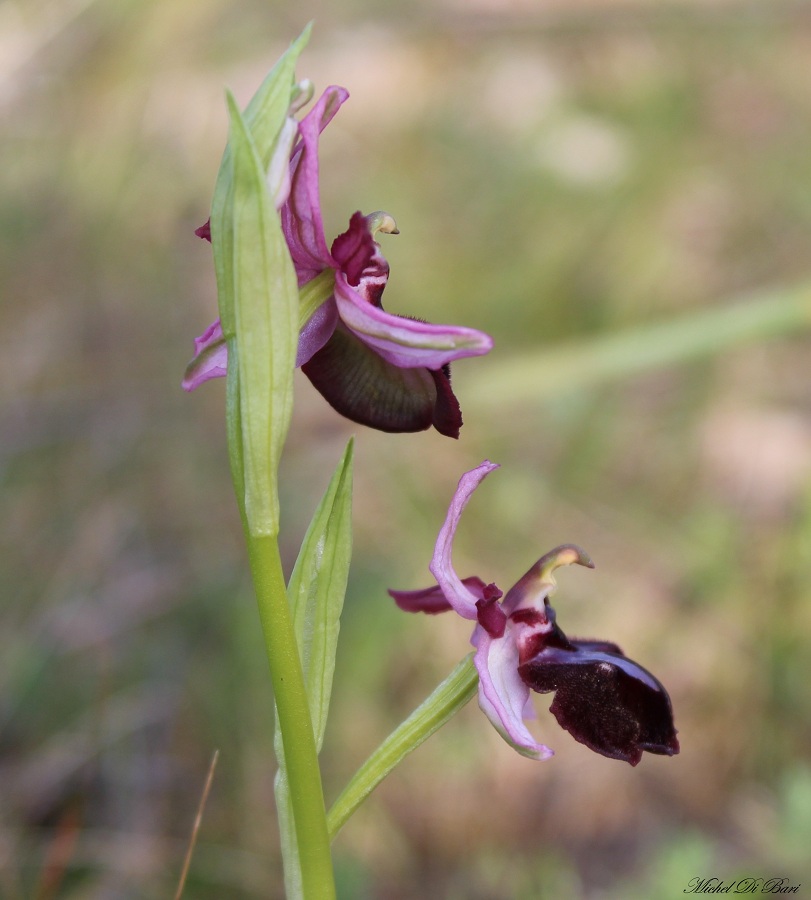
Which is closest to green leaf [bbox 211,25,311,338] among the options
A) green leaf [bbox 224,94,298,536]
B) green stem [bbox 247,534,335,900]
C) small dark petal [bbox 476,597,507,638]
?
green leaf [bbox 224,94,298,536]

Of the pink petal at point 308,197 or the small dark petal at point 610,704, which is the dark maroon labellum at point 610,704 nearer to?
the small dark petal at point 610,704

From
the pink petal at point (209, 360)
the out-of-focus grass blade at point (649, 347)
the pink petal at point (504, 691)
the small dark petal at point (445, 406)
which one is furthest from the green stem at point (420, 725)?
the out-of-focus grass blade at point (649, 347)

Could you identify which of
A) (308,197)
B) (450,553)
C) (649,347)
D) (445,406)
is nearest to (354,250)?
(308,197)

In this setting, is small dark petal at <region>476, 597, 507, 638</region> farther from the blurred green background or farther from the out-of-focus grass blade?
the out-of-focus grass blade

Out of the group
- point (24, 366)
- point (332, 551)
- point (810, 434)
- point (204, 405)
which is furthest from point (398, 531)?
point (332, 551)

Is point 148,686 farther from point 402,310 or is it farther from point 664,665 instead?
Result: point 402,310

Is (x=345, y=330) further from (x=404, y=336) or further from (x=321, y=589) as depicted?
(x=321, y=589)

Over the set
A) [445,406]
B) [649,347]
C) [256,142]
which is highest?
[256,142]
